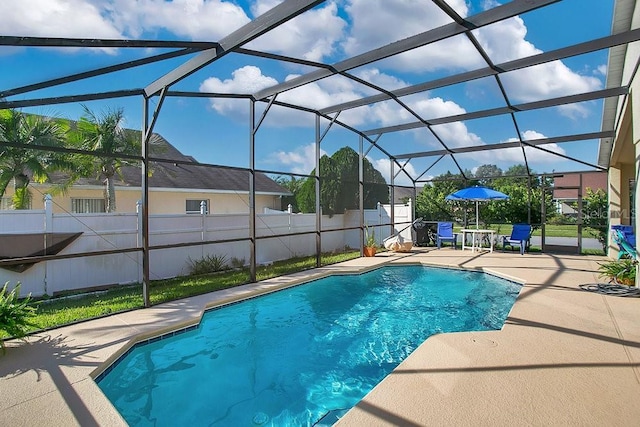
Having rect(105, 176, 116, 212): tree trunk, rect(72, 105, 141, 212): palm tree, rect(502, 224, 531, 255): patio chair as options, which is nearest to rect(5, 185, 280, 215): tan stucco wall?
rect(105, 176, 116, 212): tree trunk

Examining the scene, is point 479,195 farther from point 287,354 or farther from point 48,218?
point 48,218

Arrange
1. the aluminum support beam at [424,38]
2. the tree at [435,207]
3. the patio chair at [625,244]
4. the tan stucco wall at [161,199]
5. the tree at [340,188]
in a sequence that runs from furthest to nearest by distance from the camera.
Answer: the tree at [435,207], the tree at [340,188], the tan stucco wall at [161,199], the patio chair at [625,244], the aluminum support beam at [424,38]

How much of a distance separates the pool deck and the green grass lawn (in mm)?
421

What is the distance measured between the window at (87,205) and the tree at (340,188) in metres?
6.82

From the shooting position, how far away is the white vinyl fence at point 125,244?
619 centimetres

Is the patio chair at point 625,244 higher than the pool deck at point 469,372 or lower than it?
higher

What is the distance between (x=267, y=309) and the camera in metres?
6.21

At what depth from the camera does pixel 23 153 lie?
7688mm

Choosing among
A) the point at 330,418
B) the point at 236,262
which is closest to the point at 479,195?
the point at 236,262

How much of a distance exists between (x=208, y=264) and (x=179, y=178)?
5.18 m

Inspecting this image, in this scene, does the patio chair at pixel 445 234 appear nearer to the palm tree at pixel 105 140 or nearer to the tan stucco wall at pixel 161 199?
the tan stucco wall at pixel 161 199

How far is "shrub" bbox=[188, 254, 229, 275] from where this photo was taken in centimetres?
838

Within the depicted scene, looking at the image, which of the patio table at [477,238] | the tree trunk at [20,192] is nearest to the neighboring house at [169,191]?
the tree trunk at [20,192]

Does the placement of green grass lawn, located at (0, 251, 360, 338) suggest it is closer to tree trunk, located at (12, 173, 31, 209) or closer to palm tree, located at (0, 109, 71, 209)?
tree trunk, located at (12, 173, 31, 209)
